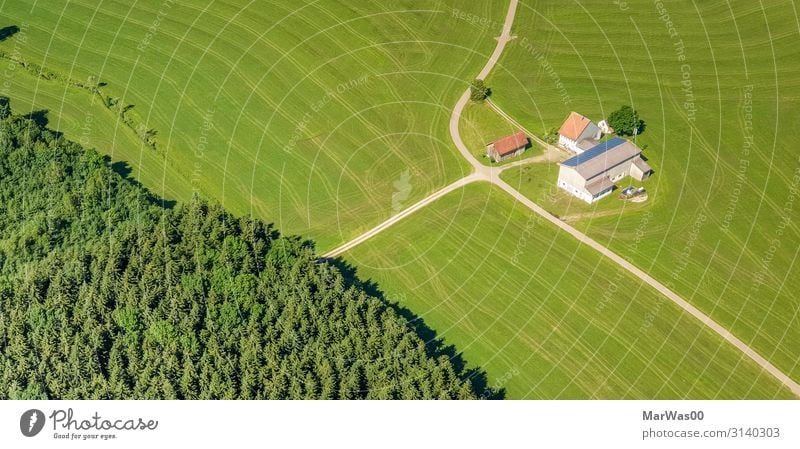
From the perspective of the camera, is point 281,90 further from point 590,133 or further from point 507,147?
point 590,133

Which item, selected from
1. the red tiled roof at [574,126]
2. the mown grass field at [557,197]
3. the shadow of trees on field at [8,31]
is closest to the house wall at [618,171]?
the mown grass field at [557,197]

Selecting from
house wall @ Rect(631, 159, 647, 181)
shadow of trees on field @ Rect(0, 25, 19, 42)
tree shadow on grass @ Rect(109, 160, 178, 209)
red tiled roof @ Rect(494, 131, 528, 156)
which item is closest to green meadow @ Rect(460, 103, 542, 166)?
red tiled roof @ Rect(494, 131, 528, 156)

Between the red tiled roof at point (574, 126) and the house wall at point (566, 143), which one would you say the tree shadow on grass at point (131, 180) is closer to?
the house wall at point (566, 143)

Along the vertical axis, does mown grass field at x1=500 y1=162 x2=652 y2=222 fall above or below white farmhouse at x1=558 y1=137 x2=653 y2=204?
below

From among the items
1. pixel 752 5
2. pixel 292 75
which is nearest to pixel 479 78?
pixel 292 75

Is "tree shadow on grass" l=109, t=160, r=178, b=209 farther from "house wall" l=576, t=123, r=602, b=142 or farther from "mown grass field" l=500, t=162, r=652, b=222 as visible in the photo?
"house wall" l=576, t=123, r=602, b=142

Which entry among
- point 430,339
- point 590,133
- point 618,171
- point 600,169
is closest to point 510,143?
point 590,133
